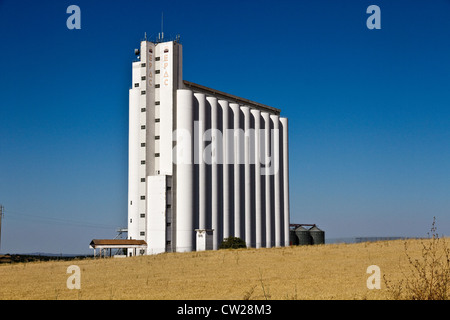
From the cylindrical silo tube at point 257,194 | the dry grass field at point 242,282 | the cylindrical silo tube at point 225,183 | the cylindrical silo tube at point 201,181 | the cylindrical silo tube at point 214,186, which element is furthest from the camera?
the cylindrical silo tube at point 257,194

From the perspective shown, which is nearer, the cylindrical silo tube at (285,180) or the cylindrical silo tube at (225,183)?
the cylindrical silo tube at (225,183)

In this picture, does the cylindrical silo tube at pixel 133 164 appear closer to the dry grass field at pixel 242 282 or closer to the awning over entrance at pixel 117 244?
the awning over entrance at pixel 117 244

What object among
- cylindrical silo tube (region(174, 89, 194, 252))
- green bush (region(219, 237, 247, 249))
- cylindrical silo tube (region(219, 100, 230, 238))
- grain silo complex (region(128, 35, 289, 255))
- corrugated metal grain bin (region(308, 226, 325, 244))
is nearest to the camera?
green bush (region(219, 237, 247, 249))

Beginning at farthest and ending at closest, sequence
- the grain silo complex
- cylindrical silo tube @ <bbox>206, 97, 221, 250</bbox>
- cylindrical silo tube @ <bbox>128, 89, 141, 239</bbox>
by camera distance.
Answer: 1. cylindrical silo tube @ <bbox>128, 89, 141, 239</bbox>
2. cylindrical silo tube @ <bbox>206, 97, 221, 250</bbox>
3. the grain silo complex

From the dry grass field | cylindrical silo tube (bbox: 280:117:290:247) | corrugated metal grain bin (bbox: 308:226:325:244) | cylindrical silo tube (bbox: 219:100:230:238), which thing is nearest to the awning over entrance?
cylindrical silo tube (bbox: 219:100:230:238)

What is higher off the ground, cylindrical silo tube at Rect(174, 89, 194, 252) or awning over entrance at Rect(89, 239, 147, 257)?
cylindrical silo tube at Rect(174, 89, 194, 252)

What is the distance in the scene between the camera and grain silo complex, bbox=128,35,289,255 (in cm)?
7519

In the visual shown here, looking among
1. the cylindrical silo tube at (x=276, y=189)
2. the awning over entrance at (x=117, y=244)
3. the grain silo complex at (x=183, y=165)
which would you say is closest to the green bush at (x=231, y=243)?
the grain silo complex at (x=183, y=165)

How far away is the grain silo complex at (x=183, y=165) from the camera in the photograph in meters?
75.2

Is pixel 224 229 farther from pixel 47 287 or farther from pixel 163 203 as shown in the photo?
pixel 47 287

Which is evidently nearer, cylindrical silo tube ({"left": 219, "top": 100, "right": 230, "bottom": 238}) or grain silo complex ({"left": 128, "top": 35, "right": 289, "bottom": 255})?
grain silo complex ({"left": 128, "top": 35, "right": 289, "bottom": 255})

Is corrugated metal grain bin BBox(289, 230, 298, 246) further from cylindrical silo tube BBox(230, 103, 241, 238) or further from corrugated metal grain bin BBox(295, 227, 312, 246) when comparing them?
cylindrical silo tube BBox(230, 103, 241, 238)

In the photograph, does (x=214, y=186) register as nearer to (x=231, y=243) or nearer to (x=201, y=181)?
(x=201, y=181)
